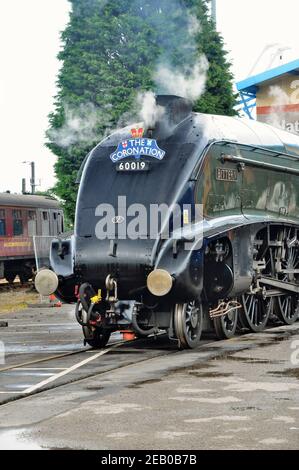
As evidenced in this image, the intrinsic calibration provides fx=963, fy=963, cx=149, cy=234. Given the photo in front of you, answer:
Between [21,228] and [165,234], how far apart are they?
22.5 meters

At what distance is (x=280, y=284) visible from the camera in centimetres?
1639

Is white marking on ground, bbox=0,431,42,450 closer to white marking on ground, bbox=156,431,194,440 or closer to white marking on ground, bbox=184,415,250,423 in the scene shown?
white marking on ground, bbox=156,431,194,440

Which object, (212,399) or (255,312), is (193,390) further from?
(255,312)

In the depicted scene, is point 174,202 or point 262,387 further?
point 174,202

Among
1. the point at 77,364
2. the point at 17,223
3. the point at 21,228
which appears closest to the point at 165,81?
the point at 77,364

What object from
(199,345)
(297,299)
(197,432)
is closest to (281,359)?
(199,345)

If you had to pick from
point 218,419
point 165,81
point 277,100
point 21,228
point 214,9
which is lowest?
point 218,419


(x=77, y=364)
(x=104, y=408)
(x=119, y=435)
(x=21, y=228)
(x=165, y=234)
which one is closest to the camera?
(x=119, y=435)

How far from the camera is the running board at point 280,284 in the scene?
15.8m

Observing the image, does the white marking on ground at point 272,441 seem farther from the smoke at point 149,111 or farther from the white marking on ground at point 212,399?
the smoke at point 149,111

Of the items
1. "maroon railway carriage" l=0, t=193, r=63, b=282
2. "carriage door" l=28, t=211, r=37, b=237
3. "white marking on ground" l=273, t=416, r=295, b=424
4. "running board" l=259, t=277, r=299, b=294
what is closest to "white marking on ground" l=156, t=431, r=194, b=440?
"white marking on ground" l=273, t=416, r=295, b=424

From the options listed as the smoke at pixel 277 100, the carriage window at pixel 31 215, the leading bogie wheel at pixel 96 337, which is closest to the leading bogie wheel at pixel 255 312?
the leading bogie wheel at pixel 96 337

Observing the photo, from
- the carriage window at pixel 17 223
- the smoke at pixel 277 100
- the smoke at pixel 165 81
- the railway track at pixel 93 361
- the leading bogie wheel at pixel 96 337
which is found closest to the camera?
the railway track at pixel 93 361

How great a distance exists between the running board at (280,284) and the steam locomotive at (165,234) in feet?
1.31
